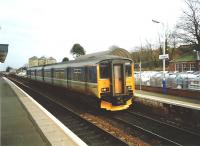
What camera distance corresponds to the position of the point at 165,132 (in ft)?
37.9

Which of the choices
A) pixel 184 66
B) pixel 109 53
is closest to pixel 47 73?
pixel 109 53

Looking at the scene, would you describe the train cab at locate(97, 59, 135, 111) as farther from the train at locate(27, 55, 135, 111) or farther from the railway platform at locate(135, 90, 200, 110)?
the railway platform at locate(135, 90, 200, 110)

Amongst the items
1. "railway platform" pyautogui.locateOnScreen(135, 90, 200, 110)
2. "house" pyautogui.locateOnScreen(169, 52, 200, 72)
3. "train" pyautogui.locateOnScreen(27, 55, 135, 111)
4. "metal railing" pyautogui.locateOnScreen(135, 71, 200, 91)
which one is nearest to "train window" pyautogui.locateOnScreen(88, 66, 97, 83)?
"train" pyautogui.locateOnScreen(27, 55, 135, 111)

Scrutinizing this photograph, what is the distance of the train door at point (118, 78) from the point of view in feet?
49.0

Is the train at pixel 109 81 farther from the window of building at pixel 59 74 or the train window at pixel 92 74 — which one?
the window of building at pixel 59 74

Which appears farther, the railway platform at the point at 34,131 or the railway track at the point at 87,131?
the railway track at the point at 87,131

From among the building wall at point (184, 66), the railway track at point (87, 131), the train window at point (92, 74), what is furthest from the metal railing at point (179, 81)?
the building wall at point (184, 66)

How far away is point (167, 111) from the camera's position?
15.3m

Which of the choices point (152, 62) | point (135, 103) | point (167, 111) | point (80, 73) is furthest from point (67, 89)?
point (152, 62)

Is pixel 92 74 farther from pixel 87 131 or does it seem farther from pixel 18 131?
pixel 18 131

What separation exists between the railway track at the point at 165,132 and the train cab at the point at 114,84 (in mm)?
813

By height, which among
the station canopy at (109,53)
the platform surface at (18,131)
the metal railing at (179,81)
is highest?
the station canopy at (109,53)

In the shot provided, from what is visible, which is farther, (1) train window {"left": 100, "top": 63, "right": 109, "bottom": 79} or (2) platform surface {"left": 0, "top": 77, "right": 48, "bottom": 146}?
(1) train window {"left": 100, "top": 63, "right": 109, "bottom": 79}

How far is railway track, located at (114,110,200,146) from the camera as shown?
400 inches
